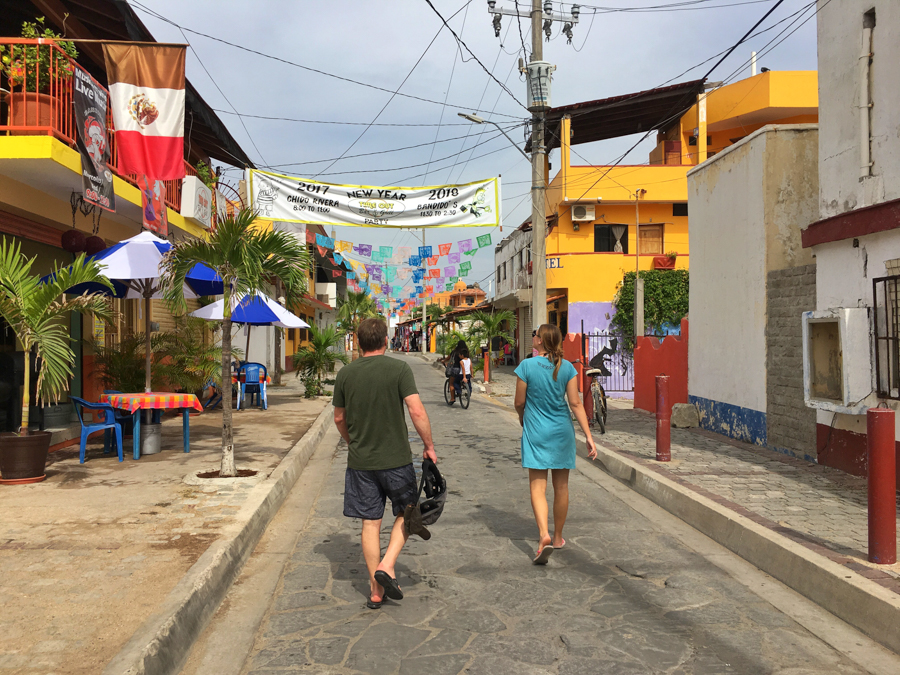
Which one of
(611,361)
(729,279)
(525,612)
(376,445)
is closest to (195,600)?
(376,445)

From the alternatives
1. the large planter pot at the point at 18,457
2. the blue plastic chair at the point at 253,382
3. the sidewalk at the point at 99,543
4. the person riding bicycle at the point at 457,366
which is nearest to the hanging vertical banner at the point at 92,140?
the large planter pot at the point at 18,457

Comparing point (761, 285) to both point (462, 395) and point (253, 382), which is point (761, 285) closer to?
point (462, 395)

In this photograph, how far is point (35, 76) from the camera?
27.6 feet

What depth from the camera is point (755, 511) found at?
620 cm

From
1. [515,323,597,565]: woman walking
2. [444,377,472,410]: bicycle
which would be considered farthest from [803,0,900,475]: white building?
[444,377,472,410]: bicycle

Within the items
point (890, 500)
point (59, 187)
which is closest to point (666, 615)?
point (890, 500)

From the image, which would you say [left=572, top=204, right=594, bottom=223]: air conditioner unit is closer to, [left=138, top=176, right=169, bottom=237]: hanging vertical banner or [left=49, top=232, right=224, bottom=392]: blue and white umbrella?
[left=138, top=176, right=169, bottom=237]: hanging vertical banner

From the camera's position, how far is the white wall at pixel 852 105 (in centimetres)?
704

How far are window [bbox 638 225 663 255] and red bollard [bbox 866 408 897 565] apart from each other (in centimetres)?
2324

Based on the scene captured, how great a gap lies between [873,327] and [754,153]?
12.4ft

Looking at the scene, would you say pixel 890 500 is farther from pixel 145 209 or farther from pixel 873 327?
pixel 145 209

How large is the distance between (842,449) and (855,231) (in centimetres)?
248

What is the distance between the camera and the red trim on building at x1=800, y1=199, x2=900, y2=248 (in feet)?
22.6

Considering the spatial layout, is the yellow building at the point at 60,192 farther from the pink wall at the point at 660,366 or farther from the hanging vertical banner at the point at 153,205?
the pink wall at the point at 660,366
